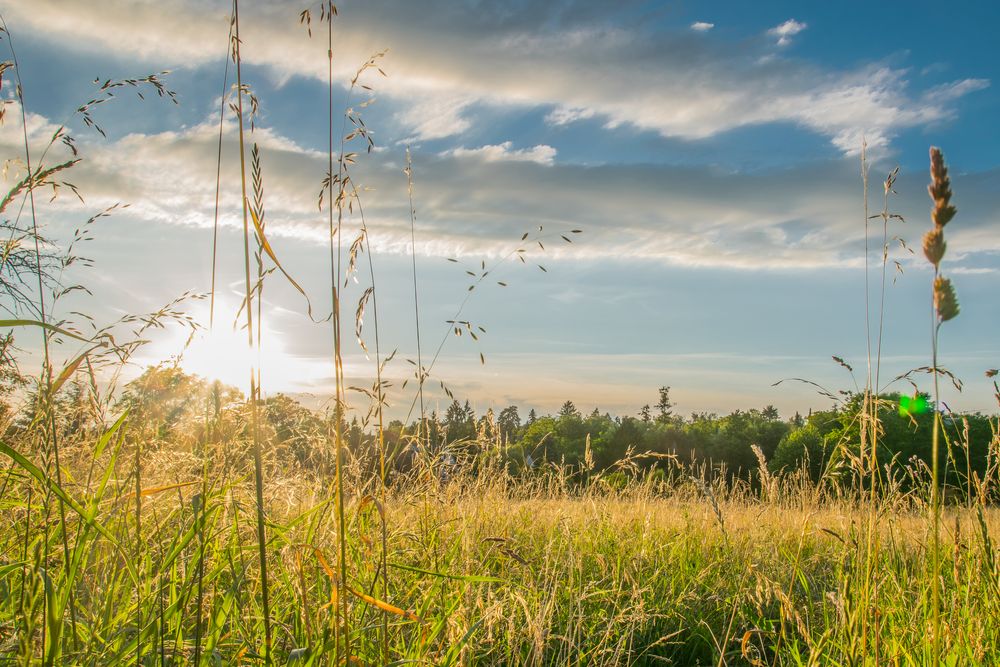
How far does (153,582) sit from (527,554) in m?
2.50

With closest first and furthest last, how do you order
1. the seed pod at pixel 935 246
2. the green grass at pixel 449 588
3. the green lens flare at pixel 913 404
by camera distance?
the seed pod at pixel 935 246 → the green grass at pixel 449 588 → the green lens flare at pixel 913 404

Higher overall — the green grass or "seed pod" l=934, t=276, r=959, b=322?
"seed pod" l=934, t=276, r=959, b=322

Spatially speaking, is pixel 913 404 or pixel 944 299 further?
pixel 913 404

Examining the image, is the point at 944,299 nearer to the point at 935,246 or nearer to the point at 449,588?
the point at 935,246

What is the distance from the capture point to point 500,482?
5.45 meters

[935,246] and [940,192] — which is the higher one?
[940,192]

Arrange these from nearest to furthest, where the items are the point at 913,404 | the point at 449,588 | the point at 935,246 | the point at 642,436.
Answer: the point at 935,246 < the point at 913,404 < the point at 449,588 < the point at 642,436

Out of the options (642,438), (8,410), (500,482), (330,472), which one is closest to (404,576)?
(8,410)

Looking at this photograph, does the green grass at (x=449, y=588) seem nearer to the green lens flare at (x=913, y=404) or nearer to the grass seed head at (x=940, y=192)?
the green lens flare at (x=913, y=404)

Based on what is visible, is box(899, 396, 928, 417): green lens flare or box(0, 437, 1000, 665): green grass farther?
box(899, 396, 928, 417): green lens flare

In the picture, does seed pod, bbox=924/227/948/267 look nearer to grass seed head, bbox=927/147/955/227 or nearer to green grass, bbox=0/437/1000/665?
grass seed head, bbox=927/147/955/227

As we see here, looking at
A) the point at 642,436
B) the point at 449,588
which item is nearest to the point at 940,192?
the point at 449,588

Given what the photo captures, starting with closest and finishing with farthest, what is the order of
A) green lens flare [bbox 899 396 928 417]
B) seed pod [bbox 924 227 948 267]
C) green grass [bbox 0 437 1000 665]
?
seed pod [bbox 924 227 948 267]
green grass [bbox 0 437 1000 665]
green lens flare [bbox 899 396 928 417]

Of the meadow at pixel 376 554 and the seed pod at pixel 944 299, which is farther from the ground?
the seed pod at pixel 944 299
